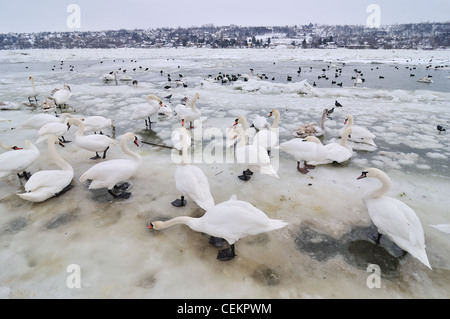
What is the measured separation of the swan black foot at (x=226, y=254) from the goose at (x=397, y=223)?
7.34 feet

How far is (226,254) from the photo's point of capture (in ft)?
12.2

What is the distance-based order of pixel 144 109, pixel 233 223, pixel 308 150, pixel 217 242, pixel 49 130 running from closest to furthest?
pixel 233 223 < pixel 217 242 < pixel 308 150 < pixel 49 130 < pixel 144 109

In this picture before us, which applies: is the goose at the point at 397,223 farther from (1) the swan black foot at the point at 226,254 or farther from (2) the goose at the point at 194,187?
(2) the goose at the point at 194,187

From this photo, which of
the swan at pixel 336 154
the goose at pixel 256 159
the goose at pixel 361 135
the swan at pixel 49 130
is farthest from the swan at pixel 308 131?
the swan at pixel 49 130

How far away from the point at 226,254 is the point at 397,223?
8.19 feet

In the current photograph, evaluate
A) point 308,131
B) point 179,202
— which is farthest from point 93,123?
point 308,131

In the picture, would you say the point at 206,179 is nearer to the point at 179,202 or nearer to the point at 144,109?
the point at 179,202

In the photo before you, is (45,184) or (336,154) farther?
(336,154)

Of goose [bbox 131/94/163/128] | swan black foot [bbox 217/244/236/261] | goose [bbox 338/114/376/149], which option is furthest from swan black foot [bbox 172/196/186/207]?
goose [bbox 338/114/376/149]

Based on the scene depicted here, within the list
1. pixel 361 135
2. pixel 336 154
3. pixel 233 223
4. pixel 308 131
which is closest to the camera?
pixel 233 223

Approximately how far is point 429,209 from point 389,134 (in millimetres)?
4804

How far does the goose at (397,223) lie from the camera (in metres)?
3.38

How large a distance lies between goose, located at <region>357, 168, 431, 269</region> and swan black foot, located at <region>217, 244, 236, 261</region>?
224 centimetres

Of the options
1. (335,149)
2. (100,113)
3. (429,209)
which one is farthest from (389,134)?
(100,113)
